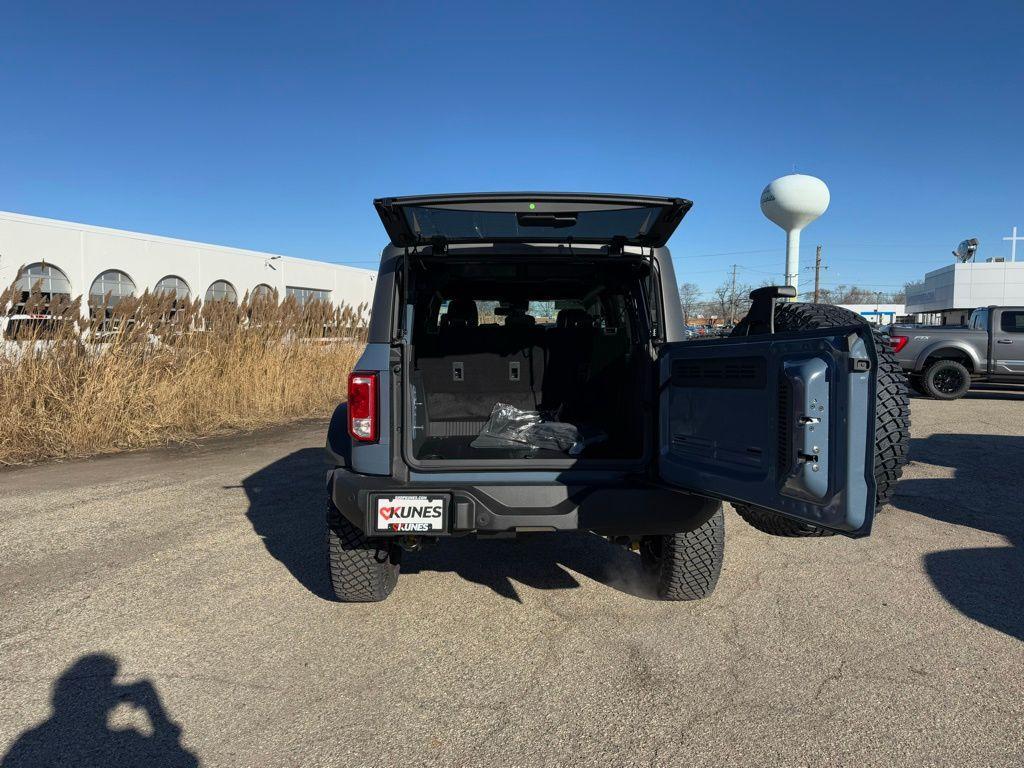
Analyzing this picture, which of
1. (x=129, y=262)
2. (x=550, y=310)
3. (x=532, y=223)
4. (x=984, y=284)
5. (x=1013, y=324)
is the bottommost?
(x=550, y=310)

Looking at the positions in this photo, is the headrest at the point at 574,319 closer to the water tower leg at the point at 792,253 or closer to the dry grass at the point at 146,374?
the dry grass at the point at 146,374

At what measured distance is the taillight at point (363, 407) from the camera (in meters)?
2.99

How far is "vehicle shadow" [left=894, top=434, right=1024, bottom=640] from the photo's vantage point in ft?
11.1

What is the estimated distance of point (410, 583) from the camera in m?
3.71

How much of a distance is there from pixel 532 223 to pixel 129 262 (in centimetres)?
2740

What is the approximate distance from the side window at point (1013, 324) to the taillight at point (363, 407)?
1407 cm

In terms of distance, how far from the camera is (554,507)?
283cm

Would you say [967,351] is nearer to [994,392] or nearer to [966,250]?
[994,392]

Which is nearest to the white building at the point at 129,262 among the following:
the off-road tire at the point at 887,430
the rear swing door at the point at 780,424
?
the rear swing door at the point at 780,424

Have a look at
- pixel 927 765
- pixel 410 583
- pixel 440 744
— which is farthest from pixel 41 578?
pixel 927 765

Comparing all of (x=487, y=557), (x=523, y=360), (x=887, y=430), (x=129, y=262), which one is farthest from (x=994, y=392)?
(x=129, y=262)

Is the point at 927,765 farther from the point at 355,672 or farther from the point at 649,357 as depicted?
the point at 355,672

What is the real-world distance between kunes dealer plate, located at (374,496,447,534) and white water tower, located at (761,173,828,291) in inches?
954

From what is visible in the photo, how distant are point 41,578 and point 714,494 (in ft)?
12.3
